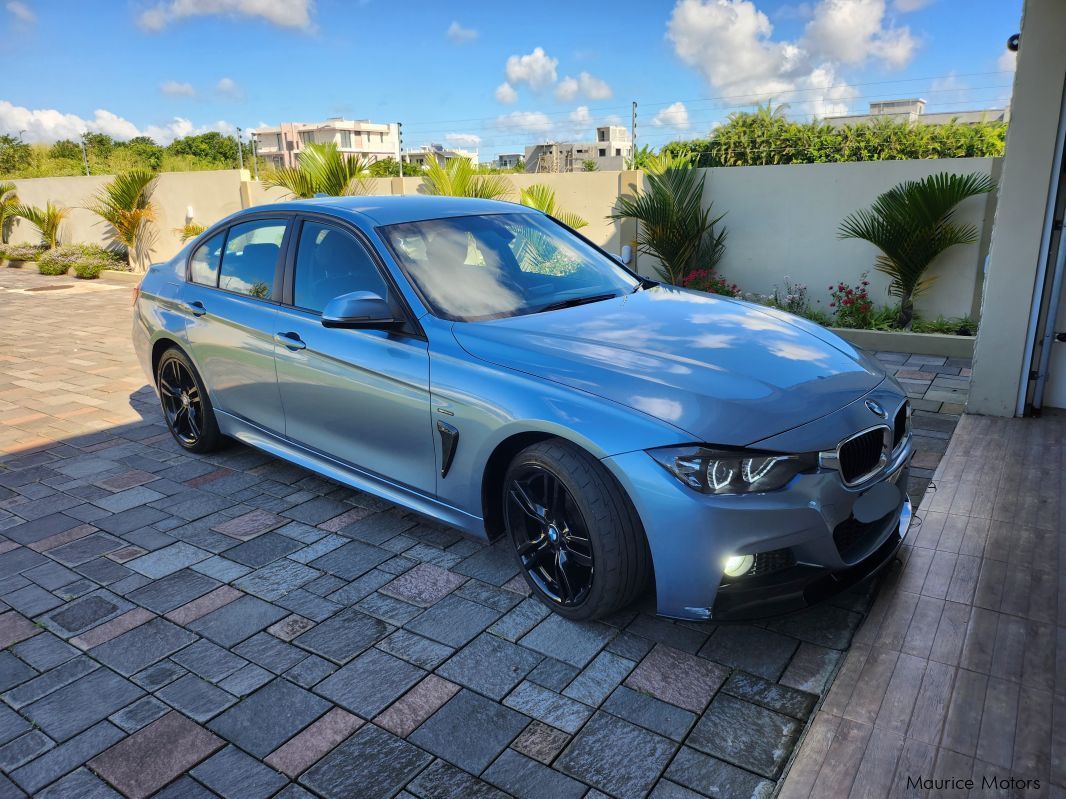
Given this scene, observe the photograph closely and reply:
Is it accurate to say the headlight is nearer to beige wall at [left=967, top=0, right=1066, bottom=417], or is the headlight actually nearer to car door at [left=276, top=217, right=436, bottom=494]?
car door at [left=276, top=217, right=436, bottom=494]

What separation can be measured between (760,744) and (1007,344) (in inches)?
160

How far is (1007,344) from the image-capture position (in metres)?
5.16

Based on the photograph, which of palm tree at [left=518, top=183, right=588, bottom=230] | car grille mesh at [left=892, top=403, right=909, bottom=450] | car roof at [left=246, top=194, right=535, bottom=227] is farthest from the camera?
palm tree at [left=518, top=183, right=588, bottom=230]

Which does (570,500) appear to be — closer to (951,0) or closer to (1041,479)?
(1041,479)

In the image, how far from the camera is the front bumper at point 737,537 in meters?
2.48

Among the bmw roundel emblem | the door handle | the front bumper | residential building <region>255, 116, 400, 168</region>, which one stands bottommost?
the front bumper

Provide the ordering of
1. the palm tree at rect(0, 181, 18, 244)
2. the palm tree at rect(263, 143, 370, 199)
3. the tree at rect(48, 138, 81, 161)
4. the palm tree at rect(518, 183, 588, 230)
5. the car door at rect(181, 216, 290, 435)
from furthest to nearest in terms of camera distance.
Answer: the tree at rect(48, 138, 81, 161) < the palm tree at rect(0, 181, 18, 244) < the palm tree at rect(263, 143, 370, 199) < the palm tree at rect(518, 183, 588, 230) < the car door at rect(181, 216, 290, 435)

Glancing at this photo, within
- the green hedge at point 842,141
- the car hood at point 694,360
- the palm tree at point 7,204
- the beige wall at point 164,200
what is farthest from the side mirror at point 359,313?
Answer: the palm tree at point 7,204

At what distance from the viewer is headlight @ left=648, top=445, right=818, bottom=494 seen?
2500 mm

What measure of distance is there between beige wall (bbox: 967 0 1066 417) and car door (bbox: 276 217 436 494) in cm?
408

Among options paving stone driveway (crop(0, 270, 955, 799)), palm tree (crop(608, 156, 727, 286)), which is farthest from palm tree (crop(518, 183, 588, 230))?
paving stone driveway (crop(0, 270, 955, 799))

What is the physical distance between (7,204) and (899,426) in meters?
23.5

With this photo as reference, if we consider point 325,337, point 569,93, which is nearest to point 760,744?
point 325,337

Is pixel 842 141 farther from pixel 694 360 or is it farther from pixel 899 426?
pixel 694 360
